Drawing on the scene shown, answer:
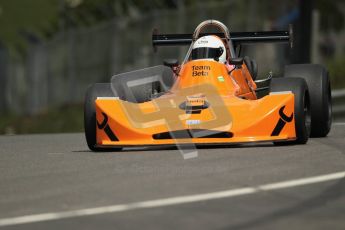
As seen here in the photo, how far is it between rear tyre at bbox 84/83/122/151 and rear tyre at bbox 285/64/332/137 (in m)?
2.29

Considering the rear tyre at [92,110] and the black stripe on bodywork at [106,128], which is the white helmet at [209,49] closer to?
the rear tyre at [92,110]

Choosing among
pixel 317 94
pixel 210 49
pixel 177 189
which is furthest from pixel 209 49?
pixel 177 189

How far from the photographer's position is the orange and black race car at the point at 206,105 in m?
11.9

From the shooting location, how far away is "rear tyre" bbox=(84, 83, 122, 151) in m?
12.7

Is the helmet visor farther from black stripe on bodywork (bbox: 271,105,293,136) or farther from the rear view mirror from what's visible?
black stripe on bodywork (bbox: 271,105,293,136)

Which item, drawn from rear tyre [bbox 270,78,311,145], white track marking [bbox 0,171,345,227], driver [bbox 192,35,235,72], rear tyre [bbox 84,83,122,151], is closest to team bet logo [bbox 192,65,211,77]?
driver [bbox 192,35,235,72]

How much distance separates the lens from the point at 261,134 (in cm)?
1194

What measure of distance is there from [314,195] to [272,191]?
1.05ft

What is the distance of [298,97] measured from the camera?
40.2 feet

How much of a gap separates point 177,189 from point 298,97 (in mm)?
3875

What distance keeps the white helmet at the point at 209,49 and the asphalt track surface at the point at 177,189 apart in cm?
185

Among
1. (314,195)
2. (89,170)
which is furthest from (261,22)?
(314,195)

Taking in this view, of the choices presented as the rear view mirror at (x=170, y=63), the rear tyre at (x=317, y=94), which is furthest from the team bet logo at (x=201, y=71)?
the rear tyre at (x=317, y=94)

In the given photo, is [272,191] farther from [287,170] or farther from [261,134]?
[261,134]
